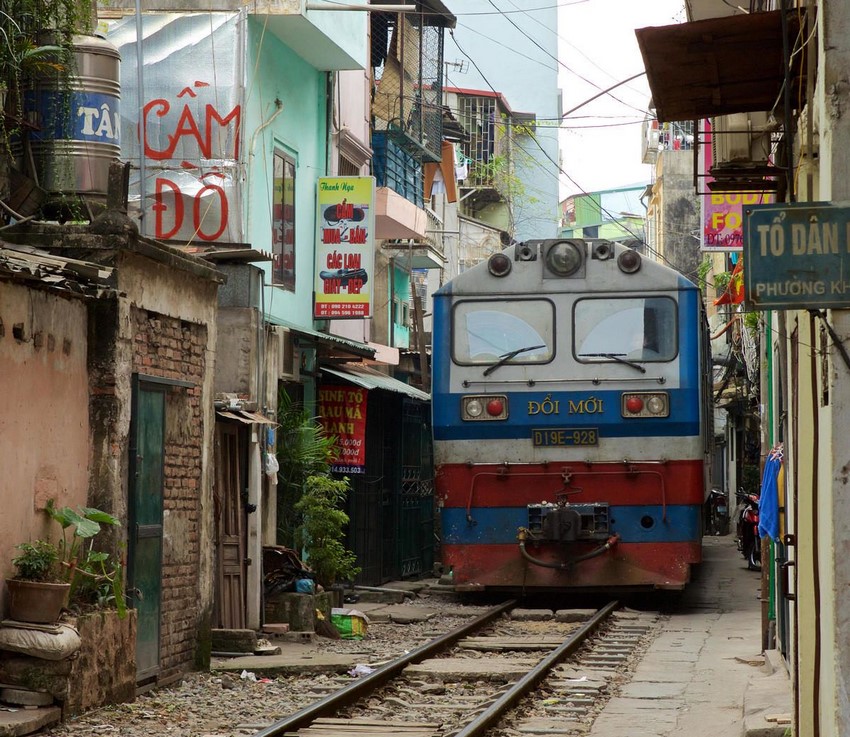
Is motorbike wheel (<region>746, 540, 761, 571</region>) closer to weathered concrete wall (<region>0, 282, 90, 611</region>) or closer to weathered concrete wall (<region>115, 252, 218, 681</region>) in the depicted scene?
weathered concrete wall (<region>115, 252, 218, 681</region>)

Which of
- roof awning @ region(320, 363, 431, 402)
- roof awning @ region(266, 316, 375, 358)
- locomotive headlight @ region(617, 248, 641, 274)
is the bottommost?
roof awning @ region(320, 363, 431, 402)

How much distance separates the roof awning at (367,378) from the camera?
17266 millimetres

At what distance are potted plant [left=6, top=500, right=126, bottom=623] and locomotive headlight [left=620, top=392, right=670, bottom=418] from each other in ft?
22.4

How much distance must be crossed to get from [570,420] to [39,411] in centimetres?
735

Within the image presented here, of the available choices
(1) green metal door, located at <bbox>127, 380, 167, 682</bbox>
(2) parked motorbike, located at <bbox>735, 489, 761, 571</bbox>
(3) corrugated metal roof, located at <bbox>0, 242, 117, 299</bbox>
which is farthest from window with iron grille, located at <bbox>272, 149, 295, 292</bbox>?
(2) parked motorbike, located at <bbox>735, 489, 761, 571</bbox>

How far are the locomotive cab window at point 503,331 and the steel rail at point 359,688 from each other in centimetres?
304

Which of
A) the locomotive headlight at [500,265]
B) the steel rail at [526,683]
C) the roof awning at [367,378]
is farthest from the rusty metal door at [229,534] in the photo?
the roof awning at [367,378]

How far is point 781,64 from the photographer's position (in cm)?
633

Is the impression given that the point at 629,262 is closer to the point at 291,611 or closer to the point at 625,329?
the point at 625,329

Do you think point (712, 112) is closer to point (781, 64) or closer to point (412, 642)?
point (781, 64)

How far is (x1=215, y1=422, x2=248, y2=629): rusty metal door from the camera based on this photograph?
39.4 feet

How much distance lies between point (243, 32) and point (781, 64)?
33.6 ft

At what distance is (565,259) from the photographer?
1519 centimetres

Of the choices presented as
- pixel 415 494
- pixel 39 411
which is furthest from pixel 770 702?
pixel 415 494
